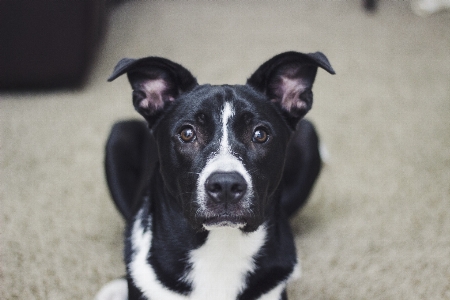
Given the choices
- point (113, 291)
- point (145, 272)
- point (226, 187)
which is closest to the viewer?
point (226, 187)

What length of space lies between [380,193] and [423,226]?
0.92 ft

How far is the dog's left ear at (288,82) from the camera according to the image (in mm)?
1448

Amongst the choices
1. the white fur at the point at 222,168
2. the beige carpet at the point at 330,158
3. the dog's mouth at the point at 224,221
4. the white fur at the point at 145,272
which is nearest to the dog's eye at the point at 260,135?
the white fur at the point at 222,168

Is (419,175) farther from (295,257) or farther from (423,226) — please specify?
(295,257)

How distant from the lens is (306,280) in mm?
1812

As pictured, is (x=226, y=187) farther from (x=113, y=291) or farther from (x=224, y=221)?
(x=113, y=291)

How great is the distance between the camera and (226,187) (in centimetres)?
119

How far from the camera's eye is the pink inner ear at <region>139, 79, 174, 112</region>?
1.48 metres

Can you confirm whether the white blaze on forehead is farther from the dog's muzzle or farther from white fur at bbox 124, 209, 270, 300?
white fur at bbox 124, 209, 270, 300

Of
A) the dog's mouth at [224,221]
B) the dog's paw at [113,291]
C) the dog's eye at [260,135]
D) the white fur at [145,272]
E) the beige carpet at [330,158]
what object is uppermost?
the dog's eye at [260,135]

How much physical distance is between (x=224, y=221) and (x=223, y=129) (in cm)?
25

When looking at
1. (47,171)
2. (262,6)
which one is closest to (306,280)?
(47,171)

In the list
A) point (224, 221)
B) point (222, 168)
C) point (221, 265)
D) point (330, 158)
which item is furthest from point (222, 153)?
point (330, 158)

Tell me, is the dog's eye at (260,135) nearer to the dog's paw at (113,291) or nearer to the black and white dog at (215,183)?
the black and white dog at (215,183)
